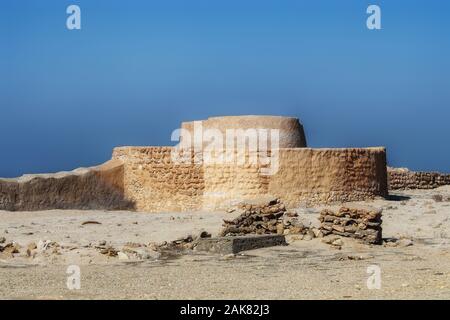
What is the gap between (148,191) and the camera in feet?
72.8

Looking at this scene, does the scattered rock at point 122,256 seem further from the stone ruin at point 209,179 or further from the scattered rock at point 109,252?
the stone ruin at point 209,179

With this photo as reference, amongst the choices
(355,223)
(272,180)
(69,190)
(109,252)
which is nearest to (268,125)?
(272,180)

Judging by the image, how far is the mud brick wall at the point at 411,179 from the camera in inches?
1114

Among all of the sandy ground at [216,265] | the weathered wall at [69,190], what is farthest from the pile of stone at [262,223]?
the weathered wall at [69,190]

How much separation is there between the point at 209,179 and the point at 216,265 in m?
9.03

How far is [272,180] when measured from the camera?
1967 centimetres

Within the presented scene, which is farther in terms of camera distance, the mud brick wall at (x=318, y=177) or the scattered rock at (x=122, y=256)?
the mud brick wall at (x=318, y=177)

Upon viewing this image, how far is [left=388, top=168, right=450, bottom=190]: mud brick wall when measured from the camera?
28.3m

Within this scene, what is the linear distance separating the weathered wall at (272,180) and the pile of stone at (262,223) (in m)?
4.67

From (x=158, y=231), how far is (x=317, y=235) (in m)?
3.30
